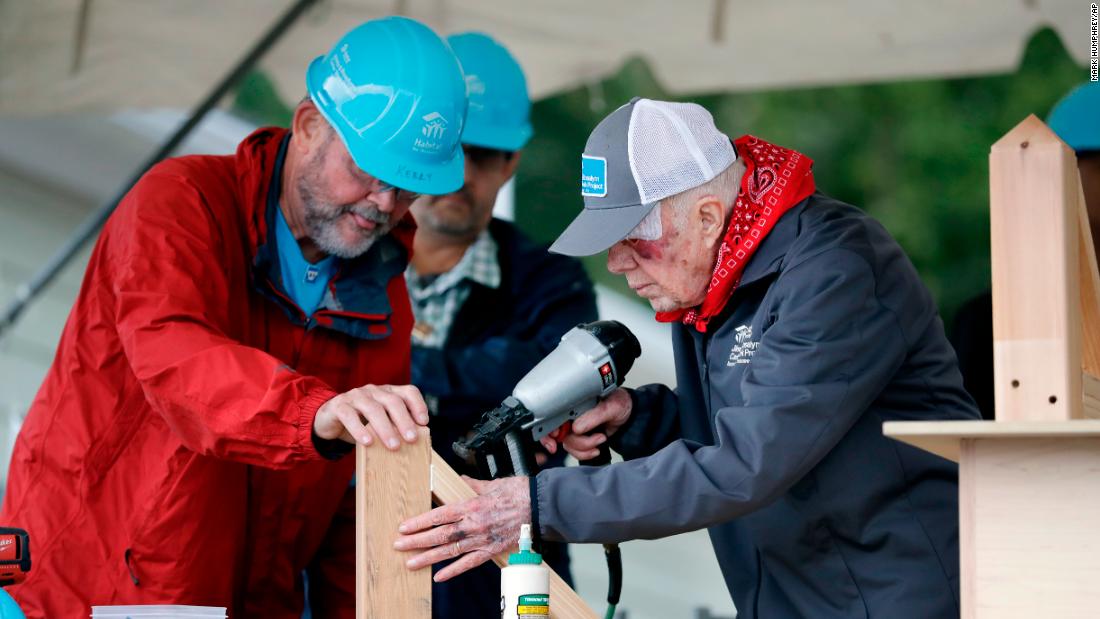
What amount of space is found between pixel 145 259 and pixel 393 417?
681mm

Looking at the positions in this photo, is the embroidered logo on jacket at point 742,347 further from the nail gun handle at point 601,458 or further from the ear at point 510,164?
the ear at point 510,164

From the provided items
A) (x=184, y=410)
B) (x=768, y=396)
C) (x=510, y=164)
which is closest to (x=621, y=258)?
(x=768, y=396)

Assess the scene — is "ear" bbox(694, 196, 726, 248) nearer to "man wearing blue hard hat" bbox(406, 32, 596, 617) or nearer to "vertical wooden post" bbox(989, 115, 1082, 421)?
"vertical wooden post" bbox(989, 115, 1082, 421)

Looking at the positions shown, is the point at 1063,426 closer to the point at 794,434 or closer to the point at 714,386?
the point at 794,434

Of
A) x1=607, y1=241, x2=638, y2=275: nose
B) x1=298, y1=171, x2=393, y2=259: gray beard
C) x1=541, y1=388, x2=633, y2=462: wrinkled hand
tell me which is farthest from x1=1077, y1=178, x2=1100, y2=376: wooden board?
x1=298, y1=171, x2=393, y2=259: gray beard

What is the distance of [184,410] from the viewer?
2506mm

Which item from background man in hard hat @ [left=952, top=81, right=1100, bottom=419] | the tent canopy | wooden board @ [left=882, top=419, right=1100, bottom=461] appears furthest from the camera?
the tent canopy

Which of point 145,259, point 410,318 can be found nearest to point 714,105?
point 410,318

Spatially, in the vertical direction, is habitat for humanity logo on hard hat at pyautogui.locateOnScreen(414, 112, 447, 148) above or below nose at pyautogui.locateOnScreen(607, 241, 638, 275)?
above

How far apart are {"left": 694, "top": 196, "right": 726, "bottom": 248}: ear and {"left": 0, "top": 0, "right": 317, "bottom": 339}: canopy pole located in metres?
2.64

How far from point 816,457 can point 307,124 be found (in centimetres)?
138

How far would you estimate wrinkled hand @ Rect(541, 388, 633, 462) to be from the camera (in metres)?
2.90

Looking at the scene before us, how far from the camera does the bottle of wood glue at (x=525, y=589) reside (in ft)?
6.97

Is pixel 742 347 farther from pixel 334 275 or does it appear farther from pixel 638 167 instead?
pixel 334 275
